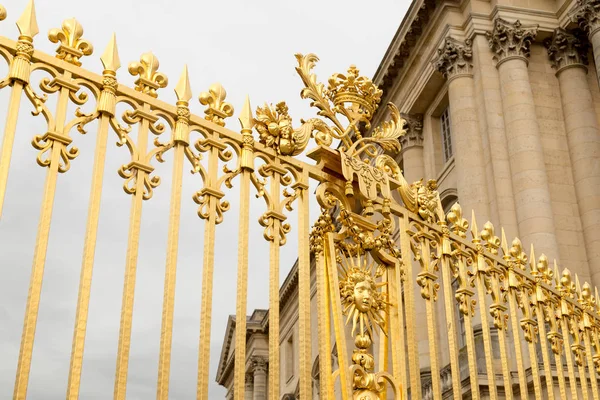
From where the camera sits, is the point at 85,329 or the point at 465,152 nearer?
the point at 85,329

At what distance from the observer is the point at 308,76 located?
241 inches

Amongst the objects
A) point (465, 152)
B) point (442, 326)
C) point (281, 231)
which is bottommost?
point (281, 231)

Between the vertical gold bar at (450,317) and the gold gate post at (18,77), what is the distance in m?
3.50

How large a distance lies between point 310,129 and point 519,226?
1367 cm

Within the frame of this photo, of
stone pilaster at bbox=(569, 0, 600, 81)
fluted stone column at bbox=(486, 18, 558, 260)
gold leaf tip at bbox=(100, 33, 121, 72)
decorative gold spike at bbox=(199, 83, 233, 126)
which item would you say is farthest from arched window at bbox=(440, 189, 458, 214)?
gold leaf tip at bbox=(100, 33, 121, 72)

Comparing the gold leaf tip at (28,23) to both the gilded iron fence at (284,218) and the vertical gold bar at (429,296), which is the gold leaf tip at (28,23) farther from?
the vertical gold bar at (429,296)

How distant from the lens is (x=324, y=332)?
5.48 m

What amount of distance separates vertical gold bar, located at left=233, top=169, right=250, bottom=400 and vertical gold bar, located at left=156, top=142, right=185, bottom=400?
1.38ft

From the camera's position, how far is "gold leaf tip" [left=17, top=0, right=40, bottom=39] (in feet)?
15.4

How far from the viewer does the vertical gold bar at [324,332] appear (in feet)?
17.2

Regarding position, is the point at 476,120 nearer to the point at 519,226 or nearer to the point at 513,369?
the point at 519,226

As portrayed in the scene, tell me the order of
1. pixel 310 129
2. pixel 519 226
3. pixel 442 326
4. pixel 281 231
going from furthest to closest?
pixel 442 326
pixel 519 226
pixel 310 129
pixel 281 231

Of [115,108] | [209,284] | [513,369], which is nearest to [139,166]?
[115,108]

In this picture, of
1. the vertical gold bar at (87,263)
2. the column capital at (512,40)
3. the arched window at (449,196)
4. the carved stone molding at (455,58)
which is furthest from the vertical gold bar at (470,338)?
the carved stone molding at (455,58)
